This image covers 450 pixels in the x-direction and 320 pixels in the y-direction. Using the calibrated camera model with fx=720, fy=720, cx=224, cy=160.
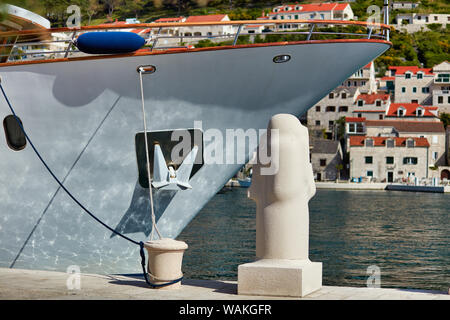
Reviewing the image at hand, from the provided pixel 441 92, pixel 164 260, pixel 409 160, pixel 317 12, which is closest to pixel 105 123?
pixel 164 260

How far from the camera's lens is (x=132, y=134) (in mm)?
10203

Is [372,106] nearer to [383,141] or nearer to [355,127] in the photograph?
[355,127]

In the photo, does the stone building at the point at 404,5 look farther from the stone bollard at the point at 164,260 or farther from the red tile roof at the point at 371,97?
the stone bollard at the point at 164,260

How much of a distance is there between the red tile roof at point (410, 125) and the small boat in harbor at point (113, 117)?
66.6 metres

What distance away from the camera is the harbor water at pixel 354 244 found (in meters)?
18.0

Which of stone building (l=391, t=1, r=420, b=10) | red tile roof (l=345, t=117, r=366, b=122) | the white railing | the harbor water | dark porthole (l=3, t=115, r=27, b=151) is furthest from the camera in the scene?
stone building (l=391, t=1, r=420, b=10)

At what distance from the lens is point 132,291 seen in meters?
7.87

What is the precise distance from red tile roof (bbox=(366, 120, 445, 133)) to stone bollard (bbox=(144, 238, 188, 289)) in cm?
6930

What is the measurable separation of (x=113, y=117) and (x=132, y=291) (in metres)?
3.12

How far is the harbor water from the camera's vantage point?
59.2ft

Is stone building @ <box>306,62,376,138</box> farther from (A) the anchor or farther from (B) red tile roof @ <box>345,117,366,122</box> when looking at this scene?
(A) the anchor

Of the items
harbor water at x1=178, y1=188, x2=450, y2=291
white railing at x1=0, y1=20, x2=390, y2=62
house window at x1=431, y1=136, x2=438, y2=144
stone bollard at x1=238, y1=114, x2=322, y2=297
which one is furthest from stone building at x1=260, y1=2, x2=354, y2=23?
stone bollard at x1=238, y1=114, x2=322, y2=297

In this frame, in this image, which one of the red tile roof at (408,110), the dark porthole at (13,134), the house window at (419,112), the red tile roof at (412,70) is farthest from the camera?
the red tile roof at (412,70)

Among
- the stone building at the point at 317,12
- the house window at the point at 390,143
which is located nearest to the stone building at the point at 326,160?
the house window at the point at 390,143
